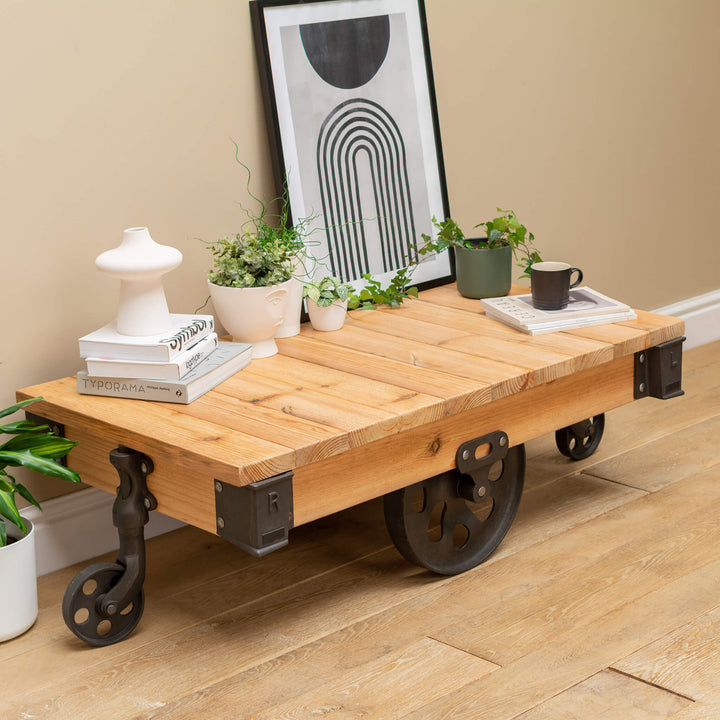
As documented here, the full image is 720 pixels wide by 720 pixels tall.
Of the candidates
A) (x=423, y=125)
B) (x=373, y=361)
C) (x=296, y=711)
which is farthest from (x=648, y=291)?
(x=296, y=711)

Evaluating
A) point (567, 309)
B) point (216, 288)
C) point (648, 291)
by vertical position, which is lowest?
point (648, 291)

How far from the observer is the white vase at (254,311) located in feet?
6.92

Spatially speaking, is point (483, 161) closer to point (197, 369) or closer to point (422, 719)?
point (197, 369)

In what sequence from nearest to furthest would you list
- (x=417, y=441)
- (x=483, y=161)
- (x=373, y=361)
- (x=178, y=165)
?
(x=417, y=441) → (x=373, y=361) → (x=178, y=165) → (x=483, y=161)

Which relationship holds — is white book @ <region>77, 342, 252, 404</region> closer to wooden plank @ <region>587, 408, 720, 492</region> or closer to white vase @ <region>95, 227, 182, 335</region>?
white vase @ <region>95, 227, 182, 335</region>

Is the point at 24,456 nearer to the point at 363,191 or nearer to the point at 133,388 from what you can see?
the point at 133,388

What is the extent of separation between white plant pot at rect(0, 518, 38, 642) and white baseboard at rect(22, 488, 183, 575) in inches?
9.9

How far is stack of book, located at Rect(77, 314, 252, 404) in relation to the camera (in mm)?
1925

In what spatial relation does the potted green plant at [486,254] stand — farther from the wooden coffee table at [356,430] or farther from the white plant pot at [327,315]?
the white plant pot at [327,315]

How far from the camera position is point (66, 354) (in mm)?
2205

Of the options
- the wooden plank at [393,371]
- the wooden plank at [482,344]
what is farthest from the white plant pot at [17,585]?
the wooden plank at [482,344]

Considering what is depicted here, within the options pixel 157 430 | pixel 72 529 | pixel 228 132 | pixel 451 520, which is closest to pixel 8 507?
pixel 157 430

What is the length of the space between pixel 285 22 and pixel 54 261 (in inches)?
29.2

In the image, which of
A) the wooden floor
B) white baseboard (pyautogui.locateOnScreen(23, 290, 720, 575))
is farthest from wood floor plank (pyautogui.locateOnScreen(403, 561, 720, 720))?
white baseboard (pyautogui.locateOnScreen(23, 290, 720, 575))
